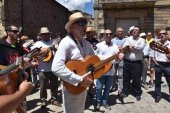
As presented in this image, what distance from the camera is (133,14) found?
18.6 meters

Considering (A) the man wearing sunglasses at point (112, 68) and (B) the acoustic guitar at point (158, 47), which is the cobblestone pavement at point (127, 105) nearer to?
(A) the man wearing sunglasses at point (112, 68)

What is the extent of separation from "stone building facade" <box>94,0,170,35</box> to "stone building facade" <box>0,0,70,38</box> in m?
3.75

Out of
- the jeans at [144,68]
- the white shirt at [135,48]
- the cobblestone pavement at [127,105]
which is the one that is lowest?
the cobblestone pavement at [127,105]

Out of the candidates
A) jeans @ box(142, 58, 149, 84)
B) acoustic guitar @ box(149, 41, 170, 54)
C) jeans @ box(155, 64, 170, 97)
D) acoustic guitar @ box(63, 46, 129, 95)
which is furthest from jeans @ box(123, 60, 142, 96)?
acoustic guitar @ box(63, 46, 129, 95)

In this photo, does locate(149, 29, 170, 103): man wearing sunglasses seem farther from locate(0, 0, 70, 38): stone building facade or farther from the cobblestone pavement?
locate(0, 0, 70, 38): stone building facade

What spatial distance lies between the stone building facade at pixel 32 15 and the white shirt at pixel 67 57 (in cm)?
918

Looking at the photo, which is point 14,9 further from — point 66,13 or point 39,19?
point 66,13

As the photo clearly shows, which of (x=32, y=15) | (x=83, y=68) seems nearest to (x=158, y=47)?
(x=83, y=68)

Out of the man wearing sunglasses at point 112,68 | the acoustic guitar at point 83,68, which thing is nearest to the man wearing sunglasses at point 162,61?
the man wearing sunglasses at point 112,68

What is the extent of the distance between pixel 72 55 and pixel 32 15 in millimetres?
15250

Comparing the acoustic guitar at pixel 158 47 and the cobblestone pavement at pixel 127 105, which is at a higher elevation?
the acoustic guitar at pixel 158 47

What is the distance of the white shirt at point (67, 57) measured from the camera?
14.1 feet

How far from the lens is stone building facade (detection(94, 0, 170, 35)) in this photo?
59.7ft

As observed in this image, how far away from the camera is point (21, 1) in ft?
56.0
